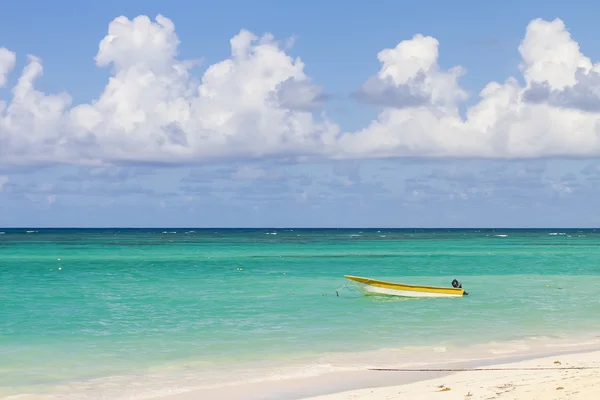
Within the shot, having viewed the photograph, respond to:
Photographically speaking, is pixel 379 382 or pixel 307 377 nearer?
pixel 379 382

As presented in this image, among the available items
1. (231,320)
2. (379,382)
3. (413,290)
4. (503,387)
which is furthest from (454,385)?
(413,290)

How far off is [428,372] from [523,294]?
22.6 m

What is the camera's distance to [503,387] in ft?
52.4

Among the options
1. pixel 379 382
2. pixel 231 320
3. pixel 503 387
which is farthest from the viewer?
pixel 231 320

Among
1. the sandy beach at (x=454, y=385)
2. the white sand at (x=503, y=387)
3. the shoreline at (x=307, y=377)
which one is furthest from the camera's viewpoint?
the shoreline at (x=307, y=377)

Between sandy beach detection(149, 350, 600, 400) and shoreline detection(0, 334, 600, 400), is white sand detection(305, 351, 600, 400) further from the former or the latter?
shoreline detection(0, 334, 600, 400)

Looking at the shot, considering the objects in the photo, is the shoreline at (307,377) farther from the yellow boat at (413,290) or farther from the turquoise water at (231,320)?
the yellow boat at (413,290)

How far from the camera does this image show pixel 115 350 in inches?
905

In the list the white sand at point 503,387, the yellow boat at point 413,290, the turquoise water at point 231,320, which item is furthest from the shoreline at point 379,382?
the yellow boat at point 413,290

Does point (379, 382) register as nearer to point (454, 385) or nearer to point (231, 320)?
point (454, 385)

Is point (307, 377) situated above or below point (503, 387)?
below

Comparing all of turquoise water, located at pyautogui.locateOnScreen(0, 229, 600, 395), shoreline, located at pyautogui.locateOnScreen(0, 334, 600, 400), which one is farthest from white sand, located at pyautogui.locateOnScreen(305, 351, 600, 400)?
turquoise water, located at pyautogui.locateOnScreen(0, 229, 600, 395)

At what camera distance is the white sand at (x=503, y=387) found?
15000 millimetres

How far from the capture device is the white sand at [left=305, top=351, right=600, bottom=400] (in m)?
15.0
